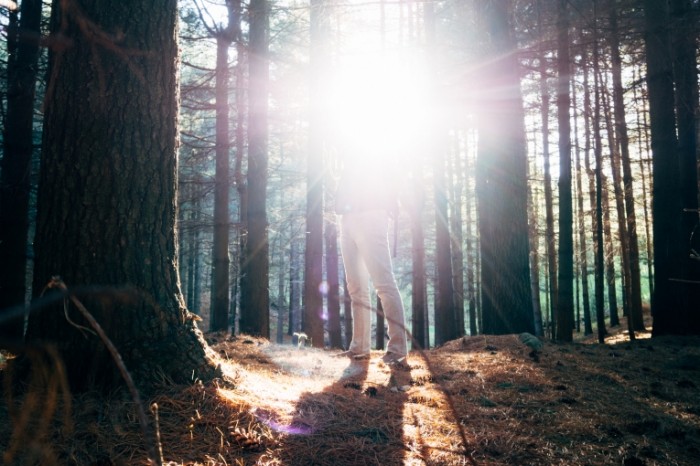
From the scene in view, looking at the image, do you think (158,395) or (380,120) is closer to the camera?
(158,395)

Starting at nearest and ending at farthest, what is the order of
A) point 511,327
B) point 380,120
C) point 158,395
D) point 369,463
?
1. point 369,463
2. point 158,395
3. point 380,120
4. point 511,327

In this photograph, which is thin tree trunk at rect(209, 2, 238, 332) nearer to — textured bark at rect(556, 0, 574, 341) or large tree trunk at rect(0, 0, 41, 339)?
large tree trunk at rect(0, 0, 41, 339)

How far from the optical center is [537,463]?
1.96 m

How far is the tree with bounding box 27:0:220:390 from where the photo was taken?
2287mm

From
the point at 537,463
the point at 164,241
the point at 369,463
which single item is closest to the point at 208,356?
the point at 164,241

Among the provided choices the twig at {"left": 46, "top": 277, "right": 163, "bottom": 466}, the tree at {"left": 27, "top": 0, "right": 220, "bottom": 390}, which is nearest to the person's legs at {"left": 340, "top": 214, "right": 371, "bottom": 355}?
the tree at {"left": 27, "top": 0, "right": 220, "bottom": 390}

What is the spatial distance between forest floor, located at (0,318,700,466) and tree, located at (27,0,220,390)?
0.28 m

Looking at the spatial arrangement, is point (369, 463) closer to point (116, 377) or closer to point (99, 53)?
point (116, 377)

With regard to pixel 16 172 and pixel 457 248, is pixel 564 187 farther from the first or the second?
pixel 457 248

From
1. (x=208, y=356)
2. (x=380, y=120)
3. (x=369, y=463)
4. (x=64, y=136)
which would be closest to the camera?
(x=369, y=463)

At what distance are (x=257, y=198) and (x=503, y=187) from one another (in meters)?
4.92

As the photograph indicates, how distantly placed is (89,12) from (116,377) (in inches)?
82.8

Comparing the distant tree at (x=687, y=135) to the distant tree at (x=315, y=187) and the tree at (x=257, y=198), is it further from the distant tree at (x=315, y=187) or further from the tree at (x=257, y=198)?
the tree at (x=257, y=198)

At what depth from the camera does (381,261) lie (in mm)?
4316
